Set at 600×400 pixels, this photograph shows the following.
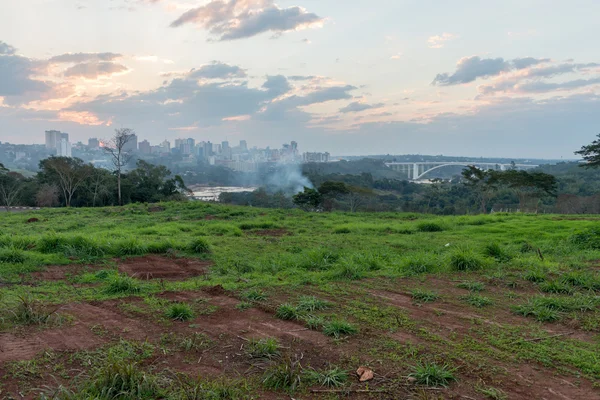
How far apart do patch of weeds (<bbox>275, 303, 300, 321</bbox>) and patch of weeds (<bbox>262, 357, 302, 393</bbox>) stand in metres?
1.38

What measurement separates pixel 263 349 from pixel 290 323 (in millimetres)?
869

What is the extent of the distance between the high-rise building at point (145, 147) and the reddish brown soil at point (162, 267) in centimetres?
9335

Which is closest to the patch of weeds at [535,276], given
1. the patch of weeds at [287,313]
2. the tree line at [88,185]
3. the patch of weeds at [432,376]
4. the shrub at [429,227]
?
the patch of weeds at [432,376]

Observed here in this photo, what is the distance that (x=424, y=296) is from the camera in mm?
5742

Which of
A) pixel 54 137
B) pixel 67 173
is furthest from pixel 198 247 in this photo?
pixel 54 137

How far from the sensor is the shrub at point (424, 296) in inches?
222

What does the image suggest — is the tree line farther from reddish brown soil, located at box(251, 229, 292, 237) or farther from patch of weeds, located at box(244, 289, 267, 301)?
patch of weeds, located at box(244, 289, 267, 301)

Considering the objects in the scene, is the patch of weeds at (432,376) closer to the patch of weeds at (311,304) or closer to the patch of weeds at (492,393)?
the patch of weeds at (492,393)

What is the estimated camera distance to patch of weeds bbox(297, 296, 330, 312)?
515 cm

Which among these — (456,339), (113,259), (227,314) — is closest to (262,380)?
(227,314)

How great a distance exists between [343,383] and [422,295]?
9.12ft

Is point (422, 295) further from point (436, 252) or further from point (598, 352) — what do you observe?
point (436, 252)

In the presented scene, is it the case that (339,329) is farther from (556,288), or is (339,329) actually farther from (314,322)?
(556,288)

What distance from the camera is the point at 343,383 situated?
11.0ft
